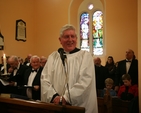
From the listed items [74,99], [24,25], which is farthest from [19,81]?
[24,25]

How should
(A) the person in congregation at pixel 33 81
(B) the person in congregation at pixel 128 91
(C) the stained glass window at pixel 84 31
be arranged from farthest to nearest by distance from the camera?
1. (C) the stained glass window at pixel 84 31
2. (B) the person in congregation at pixel 128 91
3. (A) the person in congregation at pixel 33 81

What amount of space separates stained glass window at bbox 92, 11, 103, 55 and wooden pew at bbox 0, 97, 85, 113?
7653 mm

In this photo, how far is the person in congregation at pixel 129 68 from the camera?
4.92m

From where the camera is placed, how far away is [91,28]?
9539 mm

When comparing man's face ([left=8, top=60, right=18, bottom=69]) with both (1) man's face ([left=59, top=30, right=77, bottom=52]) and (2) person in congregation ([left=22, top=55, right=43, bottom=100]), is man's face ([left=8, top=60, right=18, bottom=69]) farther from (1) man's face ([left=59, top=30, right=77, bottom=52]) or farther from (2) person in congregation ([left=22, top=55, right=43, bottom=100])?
(1) man's face ([left=59, top=30, right=77, bottom=52])

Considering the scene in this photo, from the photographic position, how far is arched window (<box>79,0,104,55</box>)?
30.5 ft

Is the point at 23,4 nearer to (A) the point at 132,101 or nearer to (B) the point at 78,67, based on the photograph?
(A) the point at 132,101

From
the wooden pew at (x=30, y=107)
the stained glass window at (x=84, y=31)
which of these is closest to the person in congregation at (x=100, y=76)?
the wooden pew at (x=30, y=107)

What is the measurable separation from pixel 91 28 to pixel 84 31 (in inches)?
13.9

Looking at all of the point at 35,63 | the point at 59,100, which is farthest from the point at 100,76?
the point at 59,100

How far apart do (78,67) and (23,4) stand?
7.81 metres

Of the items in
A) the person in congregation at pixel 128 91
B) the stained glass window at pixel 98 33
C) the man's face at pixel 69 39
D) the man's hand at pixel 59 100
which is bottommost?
the person in congregation at pixel 128 91

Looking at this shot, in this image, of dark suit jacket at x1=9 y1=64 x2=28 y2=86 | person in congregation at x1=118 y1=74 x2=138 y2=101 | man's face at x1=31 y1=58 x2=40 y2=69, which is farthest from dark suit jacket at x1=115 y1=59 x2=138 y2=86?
dark suit jacket at x1=9 y1=64 x2=28 y2=86

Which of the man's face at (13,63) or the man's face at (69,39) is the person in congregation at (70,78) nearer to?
the man's face at (69,39)
